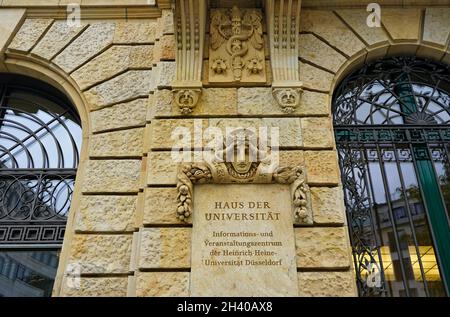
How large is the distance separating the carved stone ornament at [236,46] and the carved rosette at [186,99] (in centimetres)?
43

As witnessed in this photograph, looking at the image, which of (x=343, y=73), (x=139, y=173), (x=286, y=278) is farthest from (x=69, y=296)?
(x=343, y=73)

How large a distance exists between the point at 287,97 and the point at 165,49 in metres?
2.45

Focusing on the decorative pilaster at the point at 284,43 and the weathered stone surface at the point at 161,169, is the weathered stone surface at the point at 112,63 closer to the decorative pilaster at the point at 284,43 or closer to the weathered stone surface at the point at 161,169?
the weathered stone surface at the point at 161,169

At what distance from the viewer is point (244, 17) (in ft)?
23.3

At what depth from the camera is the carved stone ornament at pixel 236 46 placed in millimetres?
6645

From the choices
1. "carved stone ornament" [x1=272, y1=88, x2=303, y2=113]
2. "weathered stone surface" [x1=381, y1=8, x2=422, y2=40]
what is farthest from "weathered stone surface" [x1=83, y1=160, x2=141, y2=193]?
"weathered stone surface" [x1=381, y1=8, x2=422, y2=40]

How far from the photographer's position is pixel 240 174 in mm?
5715

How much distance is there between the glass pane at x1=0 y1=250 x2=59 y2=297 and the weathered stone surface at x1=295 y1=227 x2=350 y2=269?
3.98 metres

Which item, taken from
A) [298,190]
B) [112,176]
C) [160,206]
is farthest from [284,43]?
[112,176]

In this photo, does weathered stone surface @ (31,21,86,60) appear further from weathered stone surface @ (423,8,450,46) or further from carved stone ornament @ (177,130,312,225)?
weathered stone surface @ (423,8,450,46)
